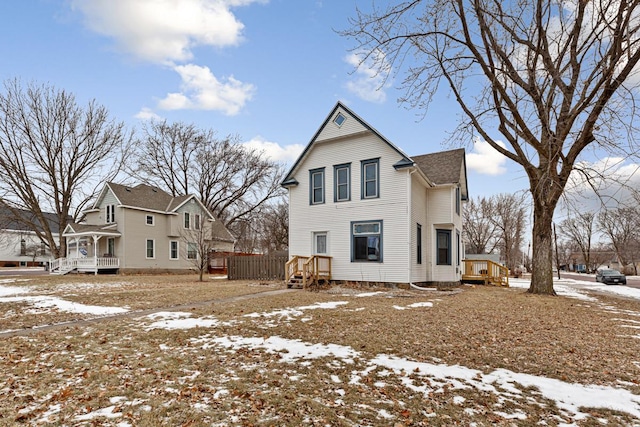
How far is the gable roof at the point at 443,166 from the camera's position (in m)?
17.1

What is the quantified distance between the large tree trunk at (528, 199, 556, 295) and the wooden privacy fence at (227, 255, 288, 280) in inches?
454

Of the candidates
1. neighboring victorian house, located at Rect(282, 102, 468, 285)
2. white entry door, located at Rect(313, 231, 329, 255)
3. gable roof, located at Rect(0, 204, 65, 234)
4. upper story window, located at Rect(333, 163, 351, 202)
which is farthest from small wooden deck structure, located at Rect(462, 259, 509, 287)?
gable roof, located at Rect(0, 204, 65, 234)

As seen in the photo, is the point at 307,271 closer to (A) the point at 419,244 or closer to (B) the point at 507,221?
(A) the point at 419,244

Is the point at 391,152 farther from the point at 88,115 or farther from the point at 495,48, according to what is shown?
the point at 88,115

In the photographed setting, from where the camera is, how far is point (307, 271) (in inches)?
603

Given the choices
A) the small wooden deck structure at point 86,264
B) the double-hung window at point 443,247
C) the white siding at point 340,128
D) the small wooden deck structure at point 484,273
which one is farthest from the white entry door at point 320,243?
the small wooden deck structure at point 86,264

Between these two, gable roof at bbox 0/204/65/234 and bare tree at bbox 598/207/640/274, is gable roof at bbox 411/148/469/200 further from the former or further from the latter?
bare tree at bbox 598/207/640/274

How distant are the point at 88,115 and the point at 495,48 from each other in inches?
1166

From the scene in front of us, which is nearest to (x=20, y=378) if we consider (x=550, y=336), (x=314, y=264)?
(x=550, y=336)

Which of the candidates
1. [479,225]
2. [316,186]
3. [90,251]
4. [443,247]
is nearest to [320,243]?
[316,186]

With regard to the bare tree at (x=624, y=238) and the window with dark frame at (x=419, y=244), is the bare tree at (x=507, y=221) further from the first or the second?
the window with dark frame at (x=419, y=244)

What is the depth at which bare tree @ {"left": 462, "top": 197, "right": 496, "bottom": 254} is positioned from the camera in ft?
164

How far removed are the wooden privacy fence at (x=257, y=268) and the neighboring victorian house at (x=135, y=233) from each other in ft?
12.4

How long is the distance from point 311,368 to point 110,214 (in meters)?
28.7
